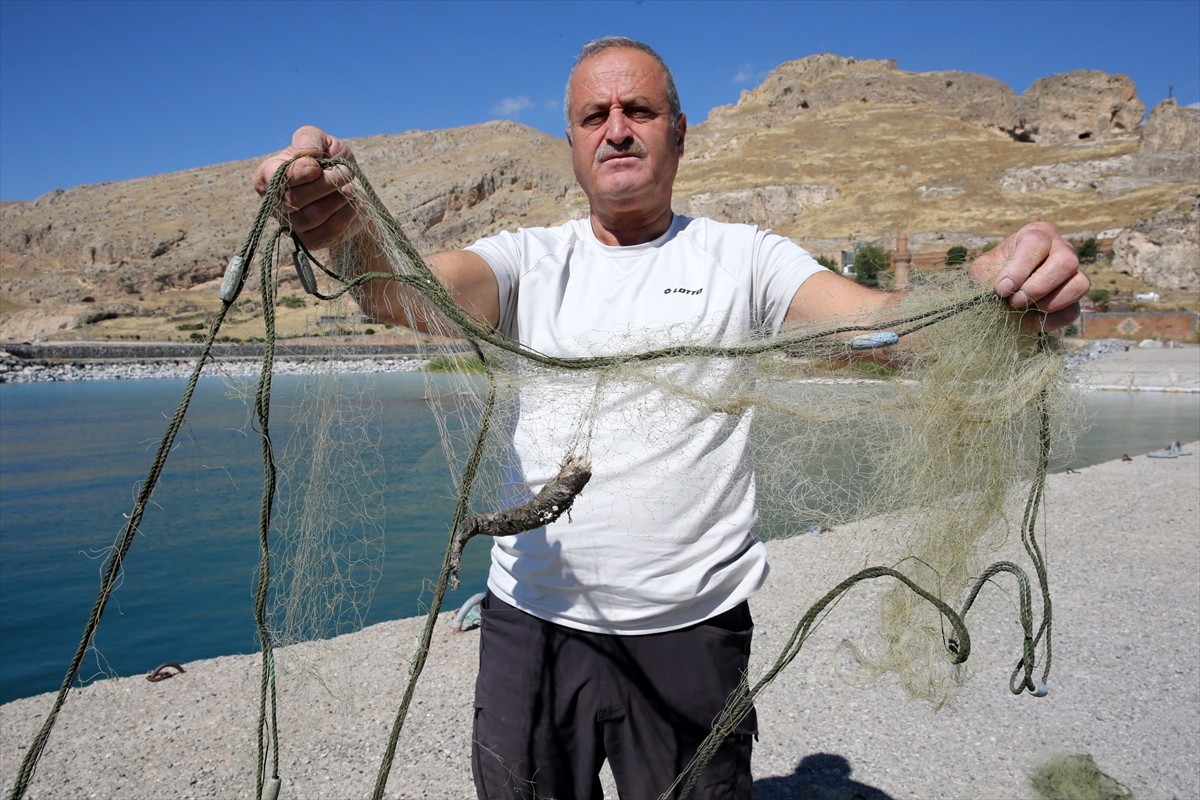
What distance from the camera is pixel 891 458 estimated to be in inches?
88.3

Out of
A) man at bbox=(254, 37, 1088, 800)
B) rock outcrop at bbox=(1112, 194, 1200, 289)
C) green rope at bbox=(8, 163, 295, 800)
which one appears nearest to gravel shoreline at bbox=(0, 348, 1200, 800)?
man at bbox=(254, 37, 1088, 800)

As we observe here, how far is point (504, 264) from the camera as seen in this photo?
6.75ft

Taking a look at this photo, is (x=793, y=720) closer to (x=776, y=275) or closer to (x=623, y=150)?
(x=776, y=275)

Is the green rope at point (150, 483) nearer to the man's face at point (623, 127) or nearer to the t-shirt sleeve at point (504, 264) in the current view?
the t-shirt sleeve at point (504, 264)

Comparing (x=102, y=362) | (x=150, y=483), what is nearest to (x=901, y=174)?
(x=102, y=362)

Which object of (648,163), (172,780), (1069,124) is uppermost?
(1069,124)

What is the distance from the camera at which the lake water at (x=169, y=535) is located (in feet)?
29.1

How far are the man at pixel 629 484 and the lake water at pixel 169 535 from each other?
86 cm

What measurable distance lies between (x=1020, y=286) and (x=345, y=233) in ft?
5.37

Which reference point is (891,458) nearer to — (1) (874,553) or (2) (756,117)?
(1) (874,553)

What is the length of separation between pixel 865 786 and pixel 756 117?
136 m

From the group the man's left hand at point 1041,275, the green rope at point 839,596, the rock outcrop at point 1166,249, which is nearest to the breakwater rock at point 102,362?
the green rope at point 839,596

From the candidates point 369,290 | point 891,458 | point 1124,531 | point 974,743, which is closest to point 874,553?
point 891,458

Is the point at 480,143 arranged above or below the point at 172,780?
above
